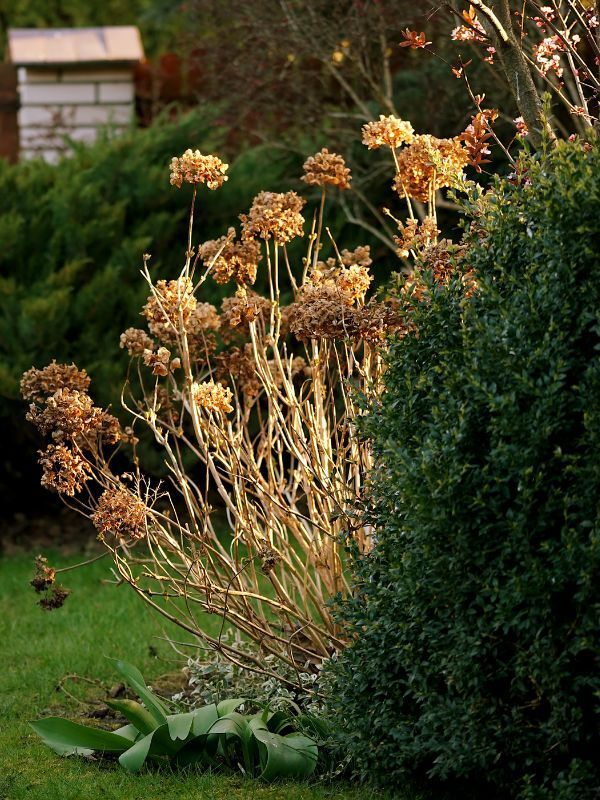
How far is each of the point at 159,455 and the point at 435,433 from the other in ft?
13.6

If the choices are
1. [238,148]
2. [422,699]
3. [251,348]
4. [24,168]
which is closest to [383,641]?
[422,699]

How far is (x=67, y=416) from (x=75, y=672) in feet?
5.07

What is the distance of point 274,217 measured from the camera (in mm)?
3855

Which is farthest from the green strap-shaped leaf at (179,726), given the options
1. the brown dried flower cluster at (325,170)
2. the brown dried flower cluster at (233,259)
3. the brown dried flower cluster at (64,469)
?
the brown dried flower cluster at (325,170)

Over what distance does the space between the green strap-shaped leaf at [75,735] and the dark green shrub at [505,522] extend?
0.87m

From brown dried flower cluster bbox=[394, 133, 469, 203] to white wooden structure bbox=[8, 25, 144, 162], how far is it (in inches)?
256

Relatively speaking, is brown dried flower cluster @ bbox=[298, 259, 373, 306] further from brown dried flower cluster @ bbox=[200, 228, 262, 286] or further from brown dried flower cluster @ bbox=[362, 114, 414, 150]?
brown dried flower cluster @ bbox=[362, 114, 414, 150]

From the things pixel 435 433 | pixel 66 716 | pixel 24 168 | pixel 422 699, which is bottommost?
pixel 66 716

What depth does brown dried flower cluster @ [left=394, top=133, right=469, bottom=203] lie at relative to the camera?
371 centimetres

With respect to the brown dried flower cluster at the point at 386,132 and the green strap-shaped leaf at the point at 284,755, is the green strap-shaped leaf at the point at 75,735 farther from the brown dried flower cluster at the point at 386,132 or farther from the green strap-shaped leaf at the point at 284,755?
the brown dried flower cluster at the point at 386,132

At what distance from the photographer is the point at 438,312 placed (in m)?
3.11

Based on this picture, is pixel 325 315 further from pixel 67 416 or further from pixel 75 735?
pixel 75 735

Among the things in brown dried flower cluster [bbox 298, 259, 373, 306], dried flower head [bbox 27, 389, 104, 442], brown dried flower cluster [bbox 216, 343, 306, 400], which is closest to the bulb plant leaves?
dried flower head [bbox 27, 389, 104, 442]

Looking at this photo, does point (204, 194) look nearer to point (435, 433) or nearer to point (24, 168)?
point (24, 168)
